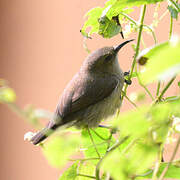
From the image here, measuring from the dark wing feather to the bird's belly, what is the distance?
0.02 m

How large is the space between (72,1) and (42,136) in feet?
6.26

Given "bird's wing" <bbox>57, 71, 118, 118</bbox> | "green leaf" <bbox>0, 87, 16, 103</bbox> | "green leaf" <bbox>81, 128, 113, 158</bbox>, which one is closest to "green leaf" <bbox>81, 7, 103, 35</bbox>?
"green leaf" <bbox>81, 128, 113, 158</bbox>

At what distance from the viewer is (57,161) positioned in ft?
0.87

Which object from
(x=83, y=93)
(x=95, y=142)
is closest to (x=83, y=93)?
(x=83, y=93)

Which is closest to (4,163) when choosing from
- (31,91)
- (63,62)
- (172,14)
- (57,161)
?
(31,91)

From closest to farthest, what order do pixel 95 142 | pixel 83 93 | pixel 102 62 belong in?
1. pixel 95 142
2. pixel 83 93
3. pixel 102 62

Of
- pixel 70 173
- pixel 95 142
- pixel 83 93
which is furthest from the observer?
pixel 83 93

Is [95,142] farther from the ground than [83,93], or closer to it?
closer to it

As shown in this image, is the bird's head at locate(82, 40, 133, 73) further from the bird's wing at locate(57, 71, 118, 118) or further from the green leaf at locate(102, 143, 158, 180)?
the green leaf at locate(102, 143, 158, 180)

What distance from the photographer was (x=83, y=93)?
128 cm

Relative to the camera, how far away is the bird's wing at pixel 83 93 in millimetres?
1262

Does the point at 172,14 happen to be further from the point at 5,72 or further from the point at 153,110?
the point at 5,72

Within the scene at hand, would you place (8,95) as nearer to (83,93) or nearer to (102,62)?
(83,93)

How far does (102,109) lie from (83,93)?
0.36ft
